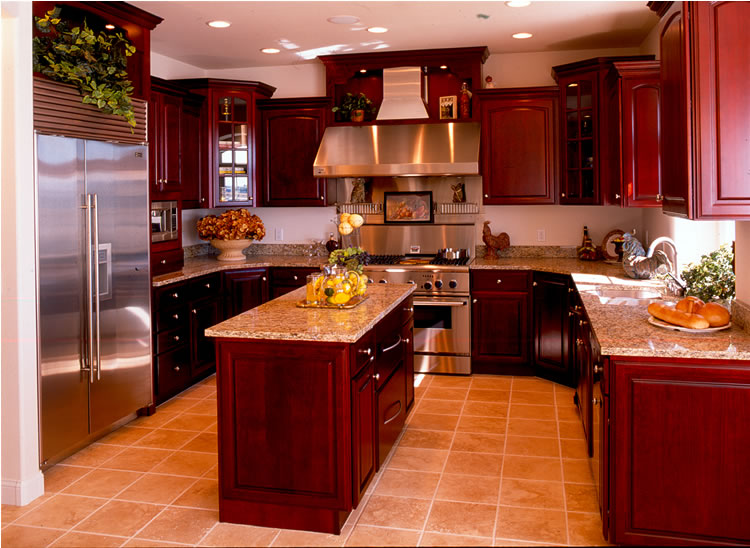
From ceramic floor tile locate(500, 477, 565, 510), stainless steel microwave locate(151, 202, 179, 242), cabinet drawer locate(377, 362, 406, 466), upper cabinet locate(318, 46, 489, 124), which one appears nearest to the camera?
ceramic floor tile locate(500, 477, 565, 510)

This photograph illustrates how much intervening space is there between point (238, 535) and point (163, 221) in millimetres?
2932

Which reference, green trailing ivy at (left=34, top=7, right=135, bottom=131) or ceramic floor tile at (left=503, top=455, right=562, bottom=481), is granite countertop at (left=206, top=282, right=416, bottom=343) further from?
green trailing ivy at (left=34, top=7, right=135, bottom=131)

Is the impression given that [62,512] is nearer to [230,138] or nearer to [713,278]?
[713,278]

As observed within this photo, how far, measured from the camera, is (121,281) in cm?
421

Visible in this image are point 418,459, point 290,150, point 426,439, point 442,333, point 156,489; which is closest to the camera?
point 156,489

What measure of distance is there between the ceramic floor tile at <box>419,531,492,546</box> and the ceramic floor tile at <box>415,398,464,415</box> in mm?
1775

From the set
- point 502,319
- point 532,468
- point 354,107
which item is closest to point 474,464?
point 532,468

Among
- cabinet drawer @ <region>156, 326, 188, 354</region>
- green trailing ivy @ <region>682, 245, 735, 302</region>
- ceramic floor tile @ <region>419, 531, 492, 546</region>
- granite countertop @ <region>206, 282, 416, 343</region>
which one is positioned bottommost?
ceramic floor tile @ <region>419, 531, 492, 546</region>

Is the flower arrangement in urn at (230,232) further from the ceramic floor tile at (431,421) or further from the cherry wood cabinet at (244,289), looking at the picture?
the ceramic floor tile at (431,421)

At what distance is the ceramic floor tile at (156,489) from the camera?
11.1ft

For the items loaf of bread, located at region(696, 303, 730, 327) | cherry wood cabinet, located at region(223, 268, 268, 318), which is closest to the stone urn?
cherry wood cabinet, located at region(223, 268, 268, 318)

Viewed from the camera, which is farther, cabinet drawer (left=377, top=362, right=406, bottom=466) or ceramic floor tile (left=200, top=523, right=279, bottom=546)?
cabinet drawer (left=377, top=362, right=406, bottom=466)

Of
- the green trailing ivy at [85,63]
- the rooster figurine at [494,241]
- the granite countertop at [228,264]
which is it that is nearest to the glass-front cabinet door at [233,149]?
the granite countertop at [228,264]

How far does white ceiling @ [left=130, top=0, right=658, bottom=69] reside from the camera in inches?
180
